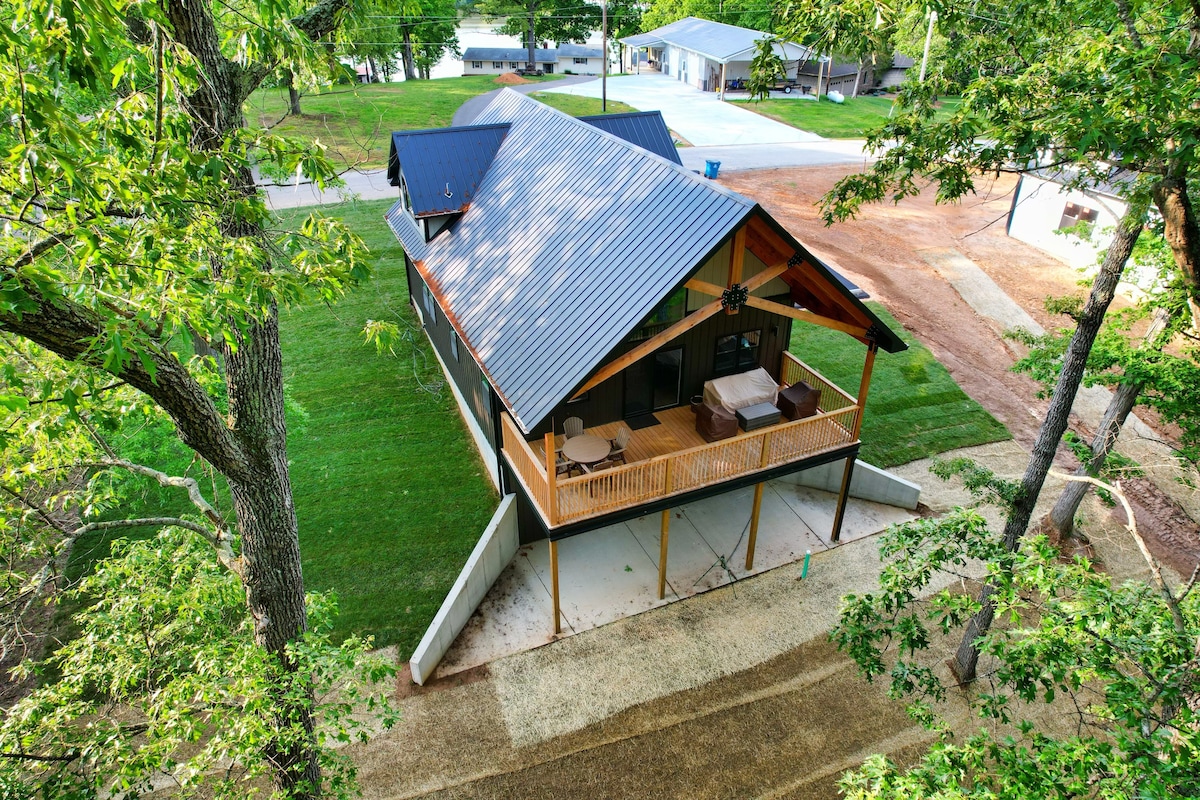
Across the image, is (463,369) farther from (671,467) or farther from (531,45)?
(531,45)

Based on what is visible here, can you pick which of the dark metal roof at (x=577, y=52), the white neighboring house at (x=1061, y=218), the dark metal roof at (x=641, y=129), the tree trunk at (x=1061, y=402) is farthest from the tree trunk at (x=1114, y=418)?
the dark metal roof at (x=577, y=52)

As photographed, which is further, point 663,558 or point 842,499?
point 842,499

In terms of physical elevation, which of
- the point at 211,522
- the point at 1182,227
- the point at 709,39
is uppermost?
the point at 1182,227

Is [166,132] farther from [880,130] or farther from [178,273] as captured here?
[880,130]

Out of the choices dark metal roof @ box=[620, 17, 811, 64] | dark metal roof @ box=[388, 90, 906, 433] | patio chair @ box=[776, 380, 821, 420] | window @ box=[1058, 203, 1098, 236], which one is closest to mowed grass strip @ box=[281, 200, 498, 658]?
dark metal roof @ box=[388, 90, 906, 433]

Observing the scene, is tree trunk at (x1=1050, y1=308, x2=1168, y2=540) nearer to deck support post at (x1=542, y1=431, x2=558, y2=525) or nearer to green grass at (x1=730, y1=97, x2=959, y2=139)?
deck support post at (x1=542, y1=431, x2=558, y2=525)

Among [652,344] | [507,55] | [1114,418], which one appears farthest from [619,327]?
[507,55]

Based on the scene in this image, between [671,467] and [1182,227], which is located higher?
[1182,227]
